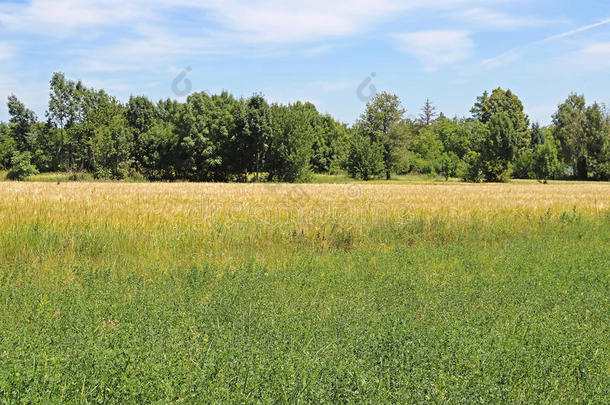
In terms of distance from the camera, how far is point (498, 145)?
62.2 m

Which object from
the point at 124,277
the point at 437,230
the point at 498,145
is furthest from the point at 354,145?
the point at 124,277

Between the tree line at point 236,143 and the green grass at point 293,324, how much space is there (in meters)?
51.0

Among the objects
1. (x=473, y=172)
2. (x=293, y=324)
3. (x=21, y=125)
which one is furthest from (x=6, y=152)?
(x=293, y=324)

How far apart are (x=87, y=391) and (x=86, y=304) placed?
2.40 meters

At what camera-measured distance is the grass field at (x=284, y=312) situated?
379 cm

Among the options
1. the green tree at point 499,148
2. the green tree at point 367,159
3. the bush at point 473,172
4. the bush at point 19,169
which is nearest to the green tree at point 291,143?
the green tree at point 367,159

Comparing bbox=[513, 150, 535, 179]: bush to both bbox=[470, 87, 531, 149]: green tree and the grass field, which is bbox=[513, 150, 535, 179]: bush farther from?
the grass field

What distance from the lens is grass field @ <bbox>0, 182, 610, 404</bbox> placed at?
3.79m

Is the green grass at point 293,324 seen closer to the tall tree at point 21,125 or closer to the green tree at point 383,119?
the green tree at point 383,119

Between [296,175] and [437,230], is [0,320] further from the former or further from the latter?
[296,175]

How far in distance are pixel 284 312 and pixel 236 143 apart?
188ft

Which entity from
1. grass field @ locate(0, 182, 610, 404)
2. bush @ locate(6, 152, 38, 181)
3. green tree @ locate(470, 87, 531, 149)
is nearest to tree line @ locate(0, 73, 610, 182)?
bush @ locate(6, 152, 38, 181)

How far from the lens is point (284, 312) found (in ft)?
18.5

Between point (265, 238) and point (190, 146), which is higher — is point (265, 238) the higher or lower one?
the lower one
